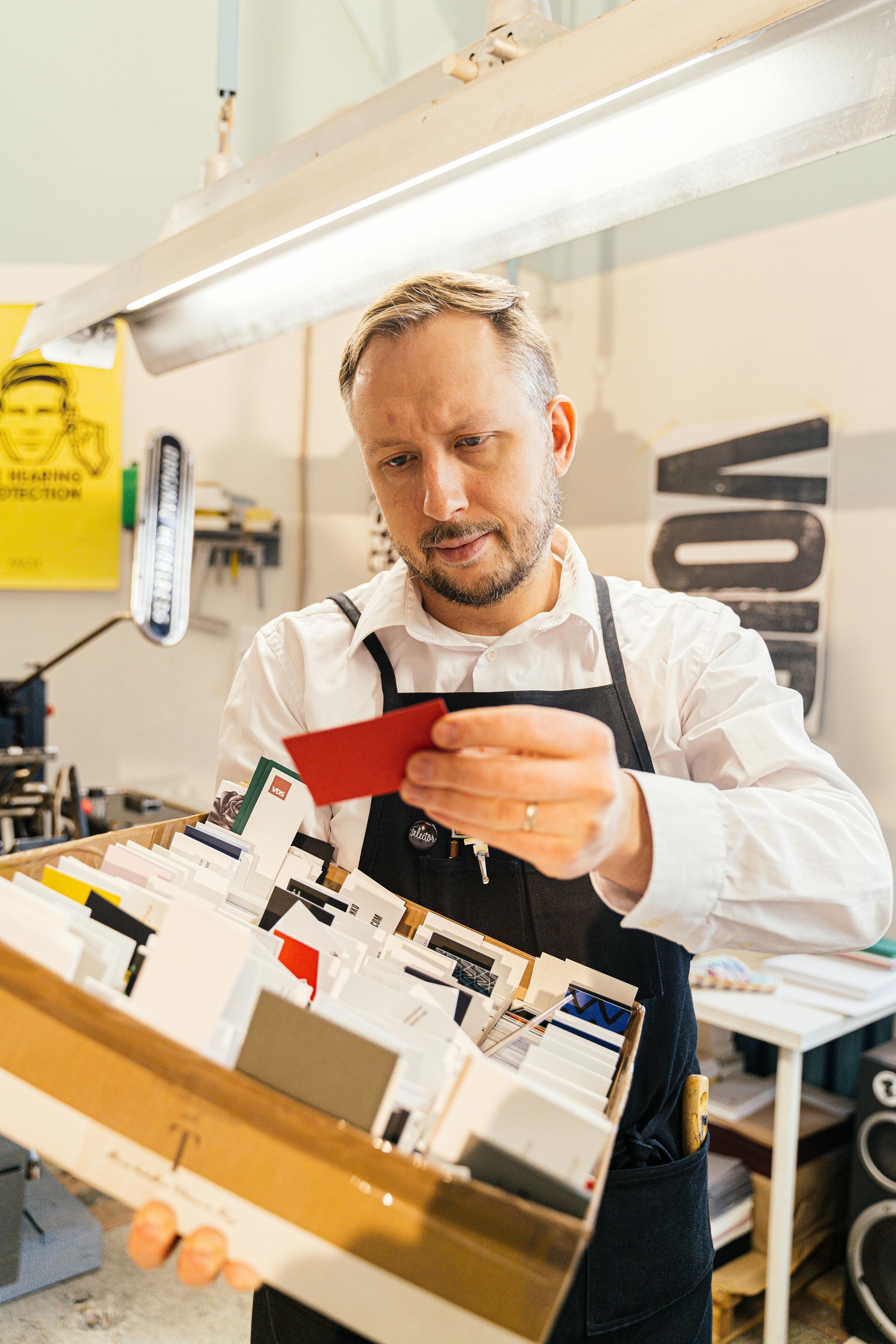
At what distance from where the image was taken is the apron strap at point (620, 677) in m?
1.18

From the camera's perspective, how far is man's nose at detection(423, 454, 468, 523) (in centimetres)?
115

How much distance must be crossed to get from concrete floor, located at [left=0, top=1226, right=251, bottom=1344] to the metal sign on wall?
6.78ft

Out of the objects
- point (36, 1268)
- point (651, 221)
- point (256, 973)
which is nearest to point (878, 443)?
point (651, 221)

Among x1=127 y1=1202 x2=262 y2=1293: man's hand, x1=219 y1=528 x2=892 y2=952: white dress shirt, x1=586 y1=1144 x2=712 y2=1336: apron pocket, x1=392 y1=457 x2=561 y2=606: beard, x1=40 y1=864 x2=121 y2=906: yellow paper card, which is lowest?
x1=586 y1=1144 x2=712 y2=1336: apron pocket

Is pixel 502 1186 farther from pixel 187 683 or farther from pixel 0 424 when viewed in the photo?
pixel 0 424

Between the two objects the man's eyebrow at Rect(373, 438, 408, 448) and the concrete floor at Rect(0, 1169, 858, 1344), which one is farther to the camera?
the concrete floor at Rect(0, 1169, 858, 1344)

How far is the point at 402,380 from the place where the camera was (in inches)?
45.4

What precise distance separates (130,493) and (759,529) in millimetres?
2223

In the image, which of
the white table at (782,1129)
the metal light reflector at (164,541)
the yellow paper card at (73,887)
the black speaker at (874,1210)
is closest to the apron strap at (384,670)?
the yellow paper card at (73,887)

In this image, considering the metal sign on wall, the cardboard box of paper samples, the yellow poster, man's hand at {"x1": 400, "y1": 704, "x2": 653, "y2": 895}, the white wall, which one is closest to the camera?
the cardboard box of paper samples

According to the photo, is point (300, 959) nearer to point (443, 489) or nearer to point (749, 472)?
point (443, 489)

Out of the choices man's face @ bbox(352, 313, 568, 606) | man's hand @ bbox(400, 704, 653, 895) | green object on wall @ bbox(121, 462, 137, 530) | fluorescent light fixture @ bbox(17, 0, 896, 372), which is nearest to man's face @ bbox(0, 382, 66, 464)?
green object on wall @ bbox(121, 462, 137, 530)

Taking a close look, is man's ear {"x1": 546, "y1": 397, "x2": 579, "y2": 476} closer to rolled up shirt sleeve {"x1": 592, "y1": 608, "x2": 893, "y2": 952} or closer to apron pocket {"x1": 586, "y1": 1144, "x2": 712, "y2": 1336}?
rolled up shirt sleeve {"x1": 592, "y1": 608, "x2": 893, "y2": 952}

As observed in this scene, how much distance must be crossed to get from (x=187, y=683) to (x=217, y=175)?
2.23m
